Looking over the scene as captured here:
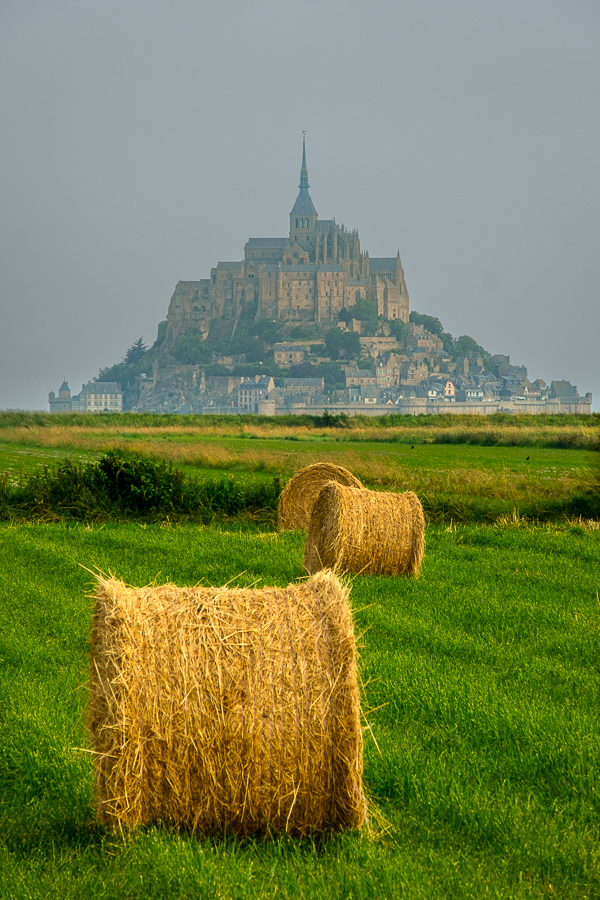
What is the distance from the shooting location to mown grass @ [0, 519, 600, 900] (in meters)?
3.48

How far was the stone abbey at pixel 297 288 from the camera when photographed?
186 meters

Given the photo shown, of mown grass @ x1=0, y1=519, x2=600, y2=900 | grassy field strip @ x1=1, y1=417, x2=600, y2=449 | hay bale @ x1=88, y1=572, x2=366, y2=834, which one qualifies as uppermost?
grassy field strip @ x1=1, y1=417, x2=600, y2=449

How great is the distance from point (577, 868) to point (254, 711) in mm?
1473

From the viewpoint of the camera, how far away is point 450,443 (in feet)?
139

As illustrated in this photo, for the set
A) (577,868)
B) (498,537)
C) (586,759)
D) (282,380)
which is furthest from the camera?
(282,380)

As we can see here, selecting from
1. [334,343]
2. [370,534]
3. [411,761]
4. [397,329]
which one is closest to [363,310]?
[334,343]

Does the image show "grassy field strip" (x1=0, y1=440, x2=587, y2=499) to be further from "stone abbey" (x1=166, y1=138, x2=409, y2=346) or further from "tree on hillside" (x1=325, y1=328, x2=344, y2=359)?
"stone abbey" (x1=166, y1=138, x2=409, y2=346)

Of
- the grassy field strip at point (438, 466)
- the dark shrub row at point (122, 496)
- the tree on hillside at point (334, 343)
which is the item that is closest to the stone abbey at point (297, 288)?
the tree on hillside at point (334, 343)

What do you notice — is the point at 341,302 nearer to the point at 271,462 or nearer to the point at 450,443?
the point at 450,443

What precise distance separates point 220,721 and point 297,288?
185651 mm

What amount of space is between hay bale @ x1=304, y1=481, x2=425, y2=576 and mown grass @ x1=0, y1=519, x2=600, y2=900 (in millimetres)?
297

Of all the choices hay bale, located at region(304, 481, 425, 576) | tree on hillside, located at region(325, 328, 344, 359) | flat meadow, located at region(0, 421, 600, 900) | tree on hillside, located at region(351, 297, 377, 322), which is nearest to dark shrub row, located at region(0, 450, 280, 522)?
flat meadow, located at region(0, 421, 600, 900)

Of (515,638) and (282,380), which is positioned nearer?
(515,638)

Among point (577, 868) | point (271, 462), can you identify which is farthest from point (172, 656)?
point (271, 462)
